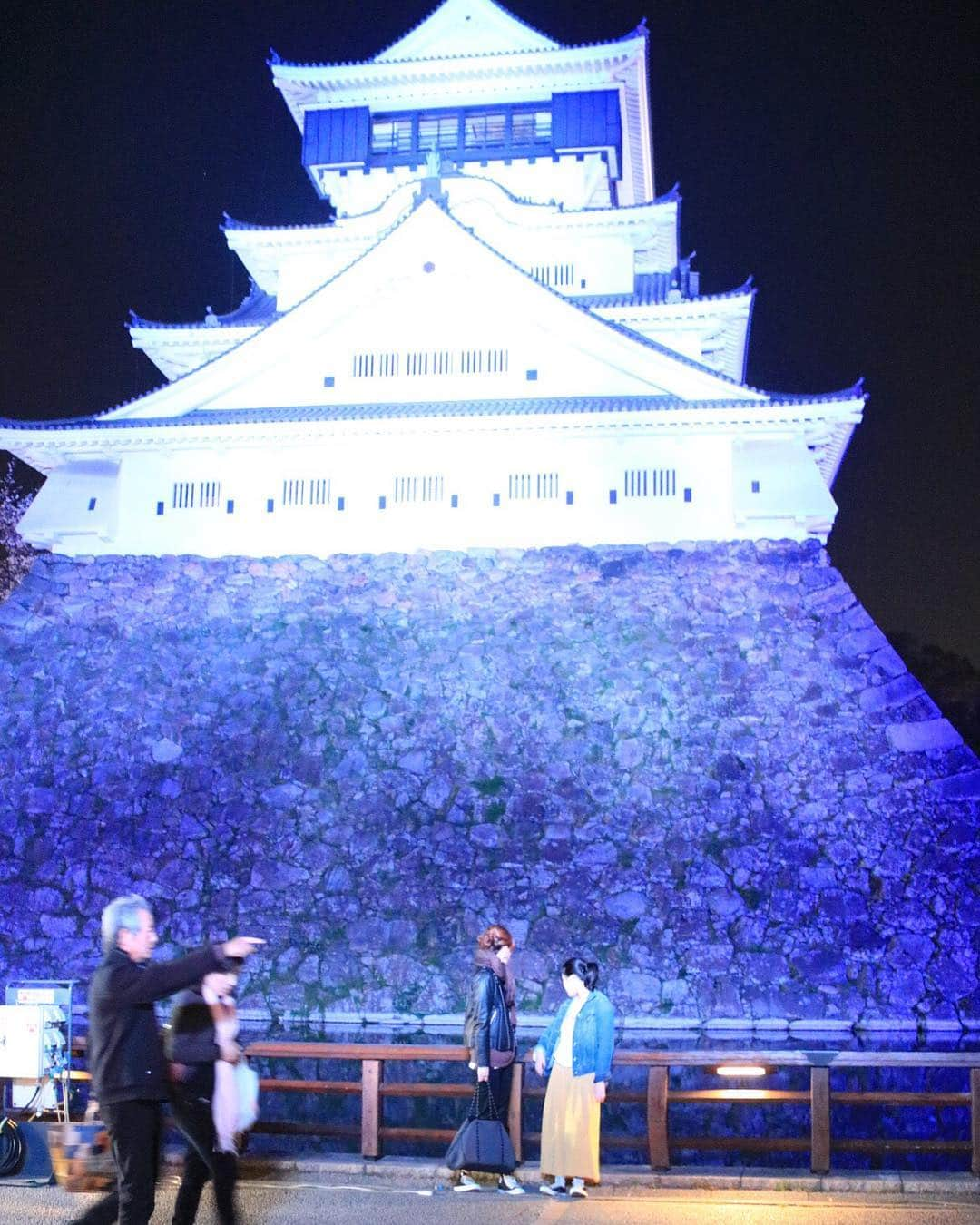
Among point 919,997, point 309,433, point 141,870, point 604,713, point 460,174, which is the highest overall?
point 460,174

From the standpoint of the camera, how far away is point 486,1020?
25.1ft

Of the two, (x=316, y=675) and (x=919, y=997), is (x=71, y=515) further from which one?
(x=919, y=997)

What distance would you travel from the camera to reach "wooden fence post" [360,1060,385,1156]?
8.23 meters

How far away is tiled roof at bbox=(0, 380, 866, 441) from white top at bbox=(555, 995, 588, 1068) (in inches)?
508

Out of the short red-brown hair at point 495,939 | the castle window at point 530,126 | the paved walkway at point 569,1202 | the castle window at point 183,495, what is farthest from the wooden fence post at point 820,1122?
the castle window at point 530,126

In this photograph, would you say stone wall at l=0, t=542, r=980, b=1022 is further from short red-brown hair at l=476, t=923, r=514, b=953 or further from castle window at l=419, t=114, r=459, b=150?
castle window at l=419, t=114, r=459, b=150

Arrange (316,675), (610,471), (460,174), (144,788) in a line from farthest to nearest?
(460,174) → (610,471) → (316,675) → (144,788)

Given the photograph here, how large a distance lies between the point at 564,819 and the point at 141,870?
5.53 m

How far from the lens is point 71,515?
66.0ft

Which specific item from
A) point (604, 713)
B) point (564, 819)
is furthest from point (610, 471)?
point (564, 819)

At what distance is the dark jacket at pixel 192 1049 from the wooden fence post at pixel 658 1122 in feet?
11.8

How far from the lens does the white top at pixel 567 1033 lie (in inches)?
296

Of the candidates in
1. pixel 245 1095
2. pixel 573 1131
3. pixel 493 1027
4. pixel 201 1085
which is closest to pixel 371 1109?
pixel 493 1027

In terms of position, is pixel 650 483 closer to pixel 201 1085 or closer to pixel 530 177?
pixel 530 177
